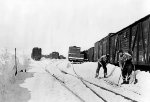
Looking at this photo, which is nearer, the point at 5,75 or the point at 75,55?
the point at 5,75

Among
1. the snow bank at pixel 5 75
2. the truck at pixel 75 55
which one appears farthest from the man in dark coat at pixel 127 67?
the truck at pixel 75 55

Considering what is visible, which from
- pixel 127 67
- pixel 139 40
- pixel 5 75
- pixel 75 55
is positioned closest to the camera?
pixel 5 75

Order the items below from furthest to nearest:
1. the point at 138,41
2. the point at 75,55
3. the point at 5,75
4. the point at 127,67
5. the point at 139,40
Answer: the point at 75,55, the point at 138,41, the point at 139,40, the point at 127,67, the point at 5,75

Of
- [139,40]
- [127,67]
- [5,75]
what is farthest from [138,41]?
[5,75]

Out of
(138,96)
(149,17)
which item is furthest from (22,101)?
(149,17)

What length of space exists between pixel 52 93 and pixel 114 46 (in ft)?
42.7

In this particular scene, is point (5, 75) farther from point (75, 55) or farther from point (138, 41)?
point (75, 55)

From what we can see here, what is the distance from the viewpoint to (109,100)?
8.41 m

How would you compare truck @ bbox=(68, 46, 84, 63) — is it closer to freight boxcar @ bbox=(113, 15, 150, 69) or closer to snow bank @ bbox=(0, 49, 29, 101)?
freight boxcar @ bbox=(113, 15, 150, 69)

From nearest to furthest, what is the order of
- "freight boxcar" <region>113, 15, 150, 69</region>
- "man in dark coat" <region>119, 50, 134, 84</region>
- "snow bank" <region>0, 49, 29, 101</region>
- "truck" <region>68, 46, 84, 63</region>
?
"snow bank" <region>0, 49, 29, 101</region> → "man in dark coat" <region>119, 50, 134, 84</region> → "freight boxcar" <region>113, 15, 150, 69</region> → "truck" <region>68, 46, 84, 63</region>

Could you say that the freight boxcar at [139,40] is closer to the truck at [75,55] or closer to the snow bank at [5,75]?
the snow bank at [5,75]

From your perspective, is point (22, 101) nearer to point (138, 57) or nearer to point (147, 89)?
point (147, 89)

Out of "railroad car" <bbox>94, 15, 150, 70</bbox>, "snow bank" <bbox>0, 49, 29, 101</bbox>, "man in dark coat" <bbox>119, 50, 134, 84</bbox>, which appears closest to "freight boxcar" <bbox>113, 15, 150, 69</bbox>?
"railroad car" <bbox>94, 15, 150, 70</bbox>

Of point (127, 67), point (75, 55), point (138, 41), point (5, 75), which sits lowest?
point (5, 75)
